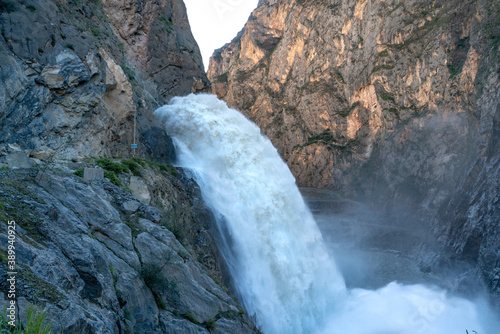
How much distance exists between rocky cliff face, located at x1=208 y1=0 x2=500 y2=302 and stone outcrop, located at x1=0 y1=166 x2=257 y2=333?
59.7 ft

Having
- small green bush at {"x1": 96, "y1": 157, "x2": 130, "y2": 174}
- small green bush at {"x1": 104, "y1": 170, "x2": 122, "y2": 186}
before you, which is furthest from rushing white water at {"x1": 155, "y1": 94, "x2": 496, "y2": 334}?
small green bush at {"x1": 104, "y1": 170, "x2": 122, "y2": 186}

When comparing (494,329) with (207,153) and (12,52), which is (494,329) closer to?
(207,153)

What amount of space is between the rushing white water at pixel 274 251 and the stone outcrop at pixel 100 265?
219 inches

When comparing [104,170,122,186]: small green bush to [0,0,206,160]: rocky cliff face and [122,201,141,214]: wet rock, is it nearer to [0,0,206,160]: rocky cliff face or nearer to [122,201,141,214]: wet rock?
[122,201,141,214]: wet rock

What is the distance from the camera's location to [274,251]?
16406 mm

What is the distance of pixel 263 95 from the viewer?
232ft

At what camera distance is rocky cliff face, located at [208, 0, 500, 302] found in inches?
1015

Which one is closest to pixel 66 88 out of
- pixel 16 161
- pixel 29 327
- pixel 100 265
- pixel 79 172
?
pixel 79 172

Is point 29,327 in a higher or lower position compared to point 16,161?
lower

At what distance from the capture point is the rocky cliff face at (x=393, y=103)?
84.6 feet

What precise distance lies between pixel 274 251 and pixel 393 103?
1463 inches

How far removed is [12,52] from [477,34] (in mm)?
35176

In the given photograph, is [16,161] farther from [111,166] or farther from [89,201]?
[111,166]

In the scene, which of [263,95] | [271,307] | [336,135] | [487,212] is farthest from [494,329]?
[263,95]
